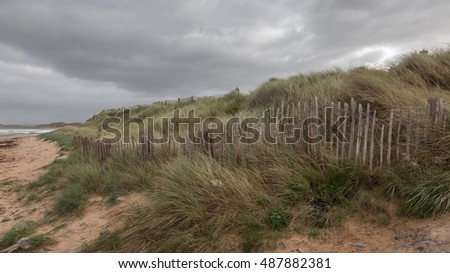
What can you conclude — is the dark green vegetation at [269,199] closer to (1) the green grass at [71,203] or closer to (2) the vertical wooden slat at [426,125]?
(2) the vertical wooden slat at [426,125]

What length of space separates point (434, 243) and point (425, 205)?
56 cm

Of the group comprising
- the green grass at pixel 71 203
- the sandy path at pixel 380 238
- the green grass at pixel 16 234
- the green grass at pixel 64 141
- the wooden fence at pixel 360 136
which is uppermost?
the wooden fence at pixel 360 136

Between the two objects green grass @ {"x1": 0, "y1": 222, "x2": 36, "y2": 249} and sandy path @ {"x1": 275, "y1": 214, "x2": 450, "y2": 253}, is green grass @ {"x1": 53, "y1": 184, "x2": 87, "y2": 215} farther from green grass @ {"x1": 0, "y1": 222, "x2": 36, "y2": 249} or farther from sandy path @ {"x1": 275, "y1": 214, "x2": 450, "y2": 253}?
sandy path @ {"x1": 275, "y1": 214, "x2": 450, "y2": 253}

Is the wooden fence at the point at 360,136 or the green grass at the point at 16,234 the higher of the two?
the wooden fence at the point at 360,136

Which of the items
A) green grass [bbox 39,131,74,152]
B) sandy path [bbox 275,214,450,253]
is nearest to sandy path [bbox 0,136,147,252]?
sandy path [bbox 275,214,450,253]

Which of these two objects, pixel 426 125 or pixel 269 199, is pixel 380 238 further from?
pixel 426 125

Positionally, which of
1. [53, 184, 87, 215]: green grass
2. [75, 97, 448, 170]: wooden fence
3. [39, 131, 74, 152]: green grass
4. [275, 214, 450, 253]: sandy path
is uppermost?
[75, 97, 448, 170]: wooden fence

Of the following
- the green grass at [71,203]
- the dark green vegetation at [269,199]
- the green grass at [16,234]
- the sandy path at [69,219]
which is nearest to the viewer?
the dark green vegetation at [269,199]

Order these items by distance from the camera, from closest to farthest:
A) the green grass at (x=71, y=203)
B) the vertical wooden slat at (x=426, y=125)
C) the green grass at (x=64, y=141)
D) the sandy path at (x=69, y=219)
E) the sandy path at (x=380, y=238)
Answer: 1. the sandy path at (x=380, y=238)
2. the vertical wooden slat at (x=426, y=125)
3. the sandy path at (x=69, y=219)
4. the green grass at (x=71, y=203)
5. the green grass at (x=64, y=141)

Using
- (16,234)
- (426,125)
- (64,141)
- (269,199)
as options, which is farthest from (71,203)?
(64,141)

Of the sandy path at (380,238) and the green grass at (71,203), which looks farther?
the green grass at (71,203)

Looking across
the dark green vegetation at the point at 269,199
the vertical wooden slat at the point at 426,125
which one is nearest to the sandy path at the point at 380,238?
the dark green vegetation at the point at 269,199

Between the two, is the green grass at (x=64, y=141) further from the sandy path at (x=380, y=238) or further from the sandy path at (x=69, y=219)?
the sandy path at (x=380, y=238)
